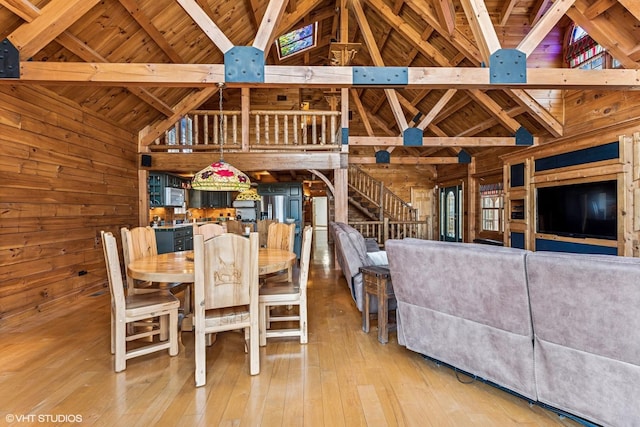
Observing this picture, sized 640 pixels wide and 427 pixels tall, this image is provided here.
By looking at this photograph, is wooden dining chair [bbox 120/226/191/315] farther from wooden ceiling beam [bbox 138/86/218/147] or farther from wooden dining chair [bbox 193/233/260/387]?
wooden ceiling beam [bbox 138/86/218/147]

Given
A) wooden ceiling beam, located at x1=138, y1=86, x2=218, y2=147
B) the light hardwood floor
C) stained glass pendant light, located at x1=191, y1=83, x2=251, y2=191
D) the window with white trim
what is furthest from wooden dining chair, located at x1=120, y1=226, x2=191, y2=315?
the window with white trim

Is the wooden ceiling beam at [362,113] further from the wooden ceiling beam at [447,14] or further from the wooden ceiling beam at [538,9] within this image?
the wooden ceiling beam at [538,9]

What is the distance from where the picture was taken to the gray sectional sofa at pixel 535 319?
5.32 feet

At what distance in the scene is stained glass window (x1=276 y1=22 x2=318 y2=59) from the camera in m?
8.35

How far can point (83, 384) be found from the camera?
2.35 m

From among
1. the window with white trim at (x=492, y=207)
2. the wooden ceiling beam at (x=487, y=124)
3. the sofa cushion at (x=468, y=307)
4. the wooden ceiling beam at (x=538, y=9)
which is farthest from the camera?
the window with white trim at (x=492, y=207)

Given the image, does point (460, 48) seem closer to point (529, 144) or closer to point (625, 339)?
point (529, 144)

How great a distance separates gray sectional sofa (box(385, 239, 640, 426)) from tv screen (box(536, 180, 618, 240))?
13.0ft

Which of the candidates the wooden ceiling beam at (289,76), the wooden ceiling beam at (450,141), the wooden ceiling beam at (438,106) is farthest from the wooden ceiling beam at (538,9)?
the wooden ceiling beam at (289,76)

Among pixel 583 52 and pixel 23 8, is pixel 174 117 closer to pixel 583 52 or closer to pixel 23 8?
pixel 23 8

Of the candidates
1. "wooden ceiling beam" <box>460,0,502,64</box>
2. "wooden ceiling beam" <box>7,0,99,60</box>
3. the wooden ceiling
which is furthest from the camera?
"wooden ceiling beam" <box>460,0,502,64</box>

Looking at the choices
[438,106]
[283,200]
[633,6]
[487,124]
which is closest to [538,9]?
[633,6]

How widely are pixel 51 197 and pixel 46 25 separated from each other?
2038 mm

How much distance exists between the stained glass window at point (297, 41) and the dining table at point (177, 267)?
6761 millimetres
